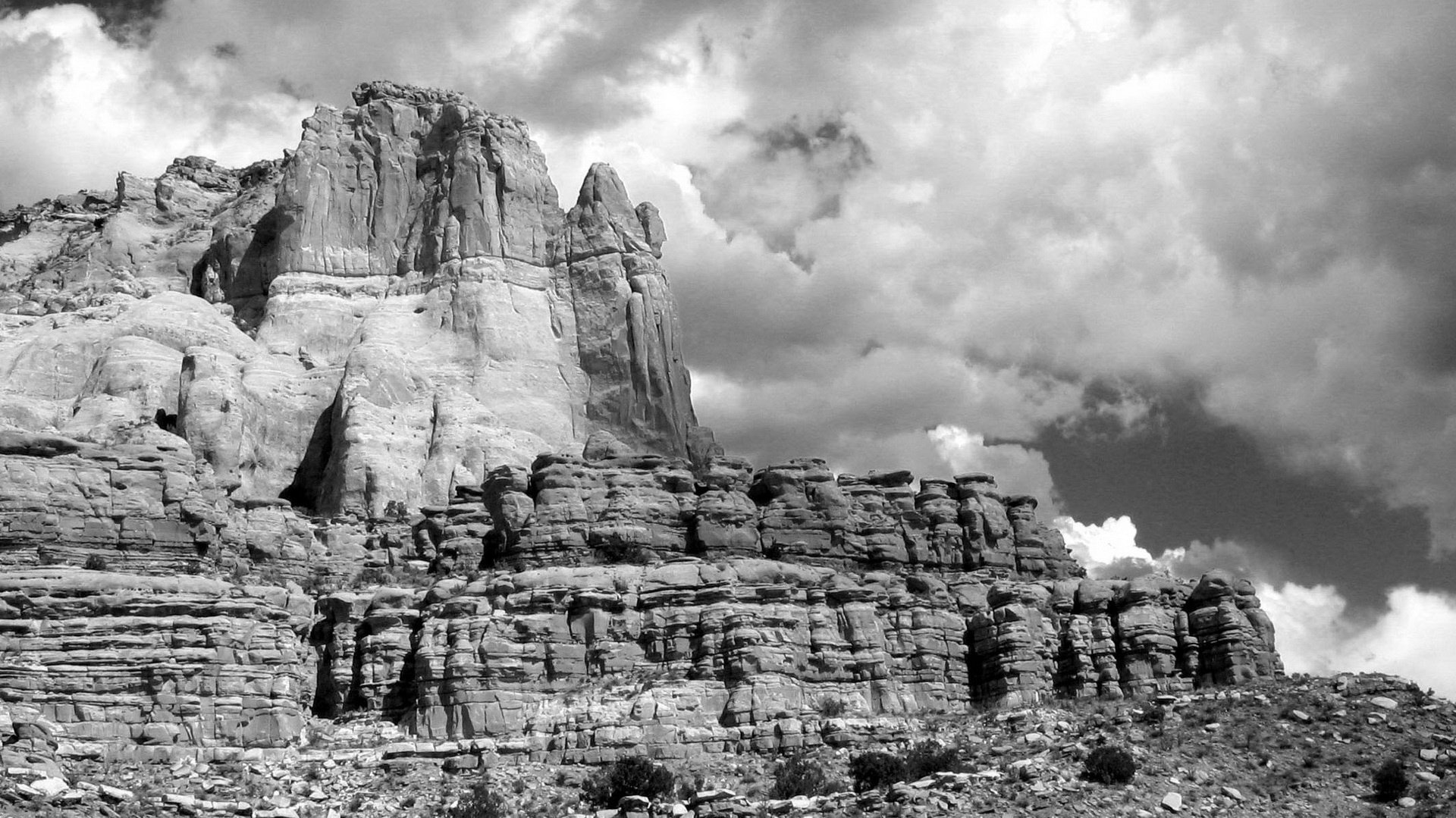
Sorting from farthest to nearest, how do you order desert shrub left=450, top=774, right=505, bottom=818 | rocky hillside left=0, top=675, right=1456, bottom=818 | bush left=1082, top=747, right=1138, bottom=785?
1. bush left=1082, top=747, right=1138, bottom=785
2. desert shrub left=450, top=774, right=505, bottom=818
3. rocky hillside left=0, top=675, right=1456, bottom=818

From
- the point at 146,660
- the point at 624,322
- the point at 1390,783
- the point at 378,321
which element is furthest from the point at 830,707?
the point at 378,321

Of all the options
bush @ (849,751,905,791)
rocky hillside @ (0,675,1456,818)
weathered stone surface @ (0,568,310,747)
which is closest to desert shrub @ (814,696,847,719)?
rocky hillside @ (0,675,1456,818)

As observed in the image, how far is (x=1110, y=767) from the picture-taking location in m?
49.7

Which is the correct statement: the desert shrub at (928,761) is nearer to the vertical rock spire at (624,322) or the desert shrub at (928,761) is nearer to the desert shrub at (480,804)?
the desert shrub at (480,804)

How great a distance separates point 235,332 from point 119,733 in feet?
117

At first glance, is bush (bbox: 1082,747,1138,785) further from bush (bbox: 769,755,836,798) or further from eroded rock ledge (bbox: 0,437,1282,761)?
eroded rock ledge (bbox: 0,437,1282,761)

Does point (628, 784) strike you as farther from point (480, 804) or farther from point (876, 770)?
point (876, 770)

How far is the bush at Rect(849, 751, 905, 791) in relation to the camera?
51.2 metres

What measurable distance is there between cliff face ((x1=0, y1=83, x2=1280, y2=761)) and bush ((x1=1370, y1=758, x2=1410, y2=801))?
1340 cm

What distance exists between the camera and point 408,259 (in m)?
90.6

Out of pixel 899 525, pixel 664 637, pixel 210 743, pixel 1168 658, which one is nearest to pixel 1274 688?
pixel 1168 658

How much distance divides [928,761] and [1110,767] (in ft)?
16.1

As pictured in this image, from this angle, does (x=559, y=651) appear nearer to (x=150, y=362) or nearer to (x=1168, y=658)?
(x=1168, y=658)

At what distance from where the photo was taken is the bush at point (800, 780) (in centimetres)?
5038
